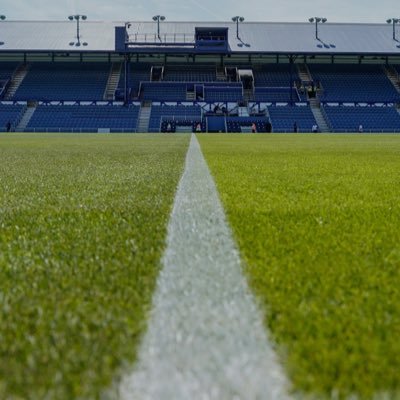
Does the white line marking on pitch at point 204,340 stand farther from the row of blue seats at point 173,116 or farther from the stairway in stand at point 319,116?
the stairway in stand at point 319,116

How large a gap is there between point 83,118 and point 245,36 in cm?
1351

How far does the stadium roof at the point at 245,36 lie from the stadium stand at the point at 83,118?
414 centimetres

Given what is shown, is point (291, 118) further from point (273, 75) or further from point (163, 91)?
point (163, 91)

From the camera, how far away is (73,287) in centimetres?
120

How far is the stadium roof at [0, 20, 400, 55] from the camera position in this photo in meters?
37.4

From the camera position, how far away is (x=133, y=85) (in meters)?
39.0

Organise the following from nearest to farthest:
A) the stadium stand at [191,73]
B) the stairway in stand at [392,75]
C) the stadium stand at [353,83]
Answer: the stadium stand at [353,83] → the stairway in stand at [392,75] → the stadium stand at [191,73]

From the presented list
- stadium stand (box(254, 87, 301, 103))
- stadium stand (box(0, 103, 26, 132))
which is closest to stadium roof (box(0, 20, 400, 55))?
stadium stand (box(254, 87, 301, 103))

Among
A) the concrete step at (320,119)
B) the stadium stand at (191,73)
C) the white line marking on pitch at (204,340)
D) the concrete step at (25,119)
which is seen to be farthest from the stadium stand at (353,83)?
the white line marking on pitch at (204,340)

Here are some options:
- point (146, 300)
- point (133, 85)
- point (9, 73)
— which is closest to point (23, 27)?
point (9, 73)

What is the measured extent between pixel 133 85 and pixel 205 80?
5.19 m

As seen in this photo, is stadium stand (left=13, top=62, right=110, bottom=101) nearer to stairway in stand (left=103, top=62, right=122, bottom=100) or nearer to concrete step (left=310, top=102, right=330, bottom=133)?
stairway in stand (left=103, top=62, right=122, bottom=100)

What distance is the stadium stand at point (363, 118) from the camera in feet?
112

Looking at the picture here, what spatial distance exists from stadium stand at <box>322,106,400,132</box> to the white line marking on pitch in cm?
3368
